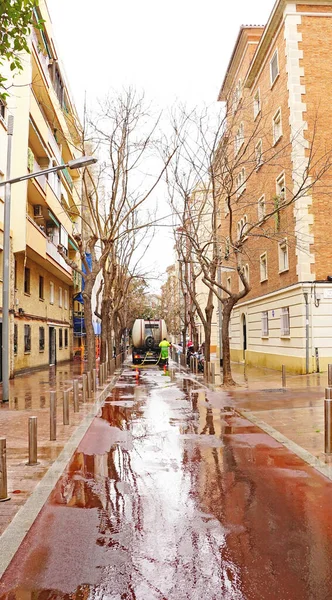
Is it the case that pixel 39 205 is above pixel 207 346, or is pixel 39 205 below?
above

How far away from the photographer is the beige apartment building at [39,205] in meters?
19.8

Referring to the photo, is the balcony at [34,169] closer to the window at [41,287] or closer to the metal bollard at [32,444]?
the window at [41,287]

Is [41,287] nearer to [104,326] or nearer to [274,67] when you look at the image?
[104,326]

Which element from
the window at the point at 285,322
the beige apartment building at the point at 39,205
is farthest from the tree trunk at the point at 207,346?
the beige apartment building at the point at 39,205

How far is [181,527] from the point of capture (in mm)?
4676

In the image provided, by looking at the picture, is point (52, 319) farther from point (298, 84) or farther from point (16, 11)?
point (16, 11)

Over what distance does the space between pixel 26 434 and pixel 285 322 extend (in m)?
15.7

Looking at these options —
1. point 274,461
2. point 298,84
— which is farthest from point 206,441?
point 298,84

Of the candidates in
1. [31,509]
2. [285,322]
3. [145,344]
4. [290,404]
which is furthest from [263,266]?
[31,509]

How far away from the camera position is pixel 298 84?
21.4 m

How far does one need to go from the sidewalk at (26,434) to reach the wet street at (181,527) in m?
0.36

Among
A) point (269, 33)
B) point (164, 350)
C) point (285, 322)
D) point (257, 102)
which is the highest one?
point (269, 33)

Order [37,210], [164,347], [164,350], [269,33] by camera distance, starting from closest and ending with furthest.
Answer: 1. [269,33]
2. [37,210]
3. [164,347]
4. [164,350]

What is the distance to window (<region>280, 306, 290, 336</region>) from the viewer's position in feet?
73.3
